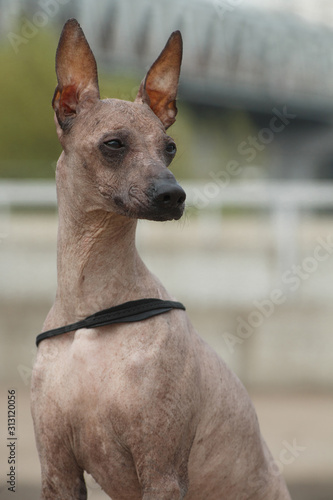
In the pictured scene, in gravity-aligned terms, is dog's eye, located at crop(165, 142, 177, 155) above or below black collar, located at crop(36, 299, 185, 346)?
above

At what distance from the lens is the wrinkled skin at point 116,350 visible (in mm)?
2812

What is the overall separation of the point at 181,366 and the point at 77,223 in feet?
2.08

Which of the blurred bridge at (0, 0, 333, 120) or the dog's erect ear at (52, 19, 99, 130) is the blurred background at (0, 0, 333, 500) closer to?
the dog's erect ear at (52, 19, 99, 130)

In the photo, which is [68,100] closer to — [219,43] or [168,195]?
[168,195]

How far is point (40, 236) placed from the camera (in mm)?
8633

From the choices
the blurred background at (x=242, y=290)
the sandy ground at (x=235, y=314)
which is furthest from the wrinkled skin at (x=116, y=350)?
the sandy ground at (x=235, y=314)

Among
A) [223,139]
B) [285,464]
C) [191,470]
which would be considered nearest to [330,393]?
[285,464]

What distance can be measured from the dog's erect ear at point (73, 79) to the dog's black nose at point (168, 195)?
48cm

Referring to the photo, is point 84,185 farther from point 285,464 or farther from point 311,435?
point 311,435

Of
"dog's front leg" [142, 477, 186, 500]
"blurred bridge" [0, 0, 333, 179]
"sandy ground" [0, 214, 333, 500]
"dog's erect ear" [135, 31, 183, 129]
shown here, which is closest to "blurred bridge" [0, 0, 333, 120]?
"blurred bridge" [0, 0, 333, 179]

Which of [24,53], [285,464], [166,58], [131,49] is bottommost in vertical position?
[285,464]

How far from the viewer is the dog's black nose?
2652 millimetres

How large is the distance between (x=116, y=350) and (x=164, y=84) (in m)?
1.02

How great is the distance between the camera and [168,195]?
8.71 feet
